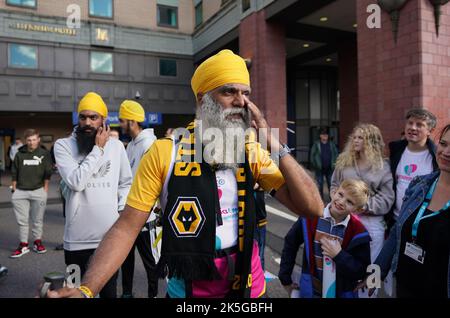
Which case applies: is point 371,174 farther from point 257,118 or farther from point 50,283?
point 50,283

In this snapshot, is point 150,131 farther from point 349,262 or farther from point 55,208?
point 55,208

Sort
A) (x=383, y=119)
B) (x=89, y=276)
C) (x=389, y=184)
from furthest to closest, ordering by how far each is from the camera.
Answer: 1. (x=383, y=119)
2. (x=389, y=184)
3. (x=89, y=276)

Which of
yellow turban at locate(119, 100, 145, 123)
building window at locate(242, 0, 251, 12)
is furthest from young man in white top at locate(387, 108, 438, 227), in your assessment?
building window at locate(242, 0, 251, 12)

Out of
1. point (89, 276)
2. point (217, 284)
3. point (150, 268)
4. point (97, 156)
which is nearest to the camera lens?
point (89, 276)

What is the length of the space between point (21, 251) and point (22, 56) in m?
14.5

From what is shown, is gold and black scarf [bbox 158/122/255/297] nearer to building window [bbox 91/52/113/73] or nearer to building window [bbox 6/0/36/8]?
building window [bbox 91/52/113/73]

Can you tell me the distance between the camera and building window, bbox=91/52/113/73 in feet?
55.9

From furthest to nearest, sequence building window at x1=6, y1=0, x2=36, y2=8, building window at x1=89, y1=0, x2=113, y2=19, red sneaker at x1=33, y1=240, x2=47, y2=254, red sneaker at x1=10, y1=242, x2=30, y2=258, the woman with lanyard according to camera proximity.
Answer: building window at x1=89, y1=0, x2=113, y2=19 < building window at x1=6, y1=0, x2=36, y2=8 < red sneaker at x1=33, y1=240, x2=47, y2=254 < red sneaker at x1=10, y1=242, x2=30, y2=258 < the woman with lanyard

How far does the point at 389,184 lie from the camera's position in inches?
123

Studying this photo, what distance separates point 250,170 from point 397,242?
1.18 metres

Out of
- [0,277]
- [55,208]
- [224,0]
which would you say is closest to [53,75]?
[224,0]

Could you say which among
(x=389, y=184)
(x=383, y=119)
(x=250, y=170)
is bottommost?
(x=389, y=184)

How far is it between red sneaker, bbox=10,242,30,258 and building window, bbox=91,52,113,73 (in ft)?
46.5

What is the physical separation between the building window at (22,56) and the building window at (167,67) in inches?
246
